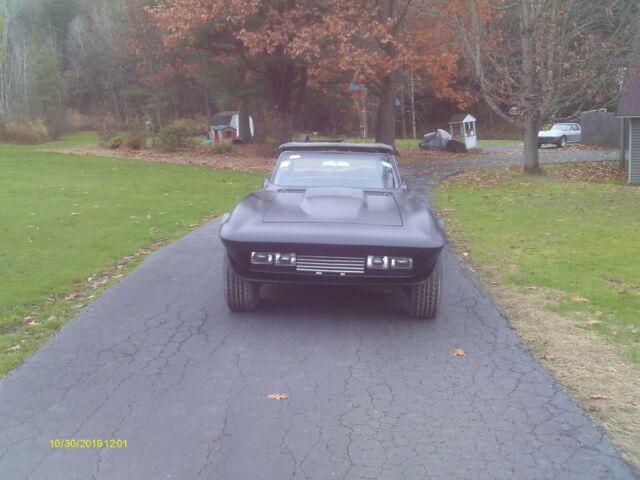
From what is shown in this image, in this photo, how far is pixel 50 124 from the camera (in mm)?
41406

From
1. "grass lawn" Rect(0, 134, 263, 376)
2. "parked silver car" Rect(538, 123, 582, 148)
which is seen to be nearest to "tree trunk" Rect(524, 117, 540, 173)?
"grass lawn" Rect(0, 134, 263, 376)

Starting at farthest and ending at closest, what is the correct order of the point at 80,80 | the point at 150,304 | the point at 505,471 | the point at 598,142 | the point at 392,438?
the point at 80,80, the point at 598,142, the point at 150,304, the point at 392,438, the point at 505,471

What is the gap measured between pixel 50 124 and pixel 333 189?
127ft

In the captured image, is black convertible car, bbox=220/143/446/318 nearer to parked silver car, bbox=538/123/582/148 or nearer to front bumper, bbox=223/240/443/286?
front bumper, bbox=223/240/443/286

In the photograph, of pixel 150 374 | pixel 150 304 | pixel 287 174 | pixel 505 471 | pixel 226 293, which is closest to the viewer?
pixel 505 471

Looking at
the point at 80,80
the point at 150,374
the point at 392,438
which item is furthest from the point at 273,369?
the point at 80,80

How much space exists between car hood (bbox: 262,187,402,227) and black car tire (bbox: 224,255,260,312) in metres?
0.59

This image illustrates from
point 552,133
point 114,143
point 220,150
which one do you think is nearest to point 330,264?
point 220,150

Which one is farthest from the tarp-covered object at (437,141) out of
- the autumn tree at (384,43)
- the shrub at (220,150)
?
the shrub at (220,150)

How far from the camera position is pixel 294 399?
4.34 meters

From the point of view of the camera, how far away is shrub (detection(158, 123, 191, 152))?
29.4 m

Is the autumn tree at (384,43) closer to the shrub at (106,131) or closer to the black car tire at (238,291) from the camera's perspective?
the shrub at (106,131)

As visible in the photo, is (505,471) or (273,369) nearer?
(505,471)

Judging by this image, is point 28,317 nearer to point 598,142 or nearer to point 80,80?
point 598,142
